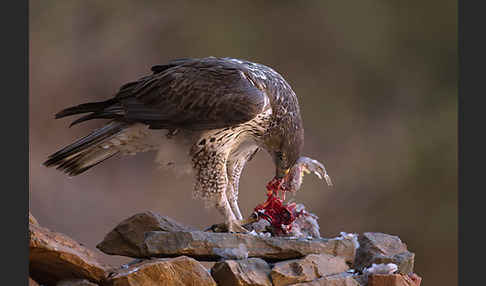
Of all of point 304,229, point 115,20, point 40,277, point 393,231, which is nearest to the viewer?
point 40,277

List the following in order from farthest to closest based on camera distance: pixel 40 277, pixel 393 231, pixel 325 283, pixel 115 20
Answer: pixel 393 231 < pixel 115 20 < pixel 325 283 < pixel 40 277

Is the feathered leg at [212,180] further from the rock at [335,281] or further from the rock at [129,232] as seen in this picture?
the rock at [335,281]

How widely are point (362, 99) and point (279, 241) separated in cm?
249

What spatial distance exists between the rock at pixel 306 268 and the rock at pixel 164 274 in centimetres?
30

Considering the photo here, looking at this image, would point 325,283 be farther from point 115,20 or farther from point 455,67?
point 455,67

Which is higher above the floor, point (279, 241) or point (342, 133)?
point (342, 133)

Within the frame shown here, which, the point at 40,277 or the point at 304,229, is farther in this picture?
the point at 304,229

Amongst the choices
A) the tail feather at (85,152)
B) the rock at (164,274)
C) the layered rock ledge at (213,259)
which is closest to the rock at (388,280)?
the layered rock ledge at (213,259)

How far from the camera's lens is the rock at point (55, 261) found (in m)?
2.15

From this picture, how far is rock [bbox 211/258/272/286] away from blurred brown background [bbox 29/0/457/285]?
1980mm

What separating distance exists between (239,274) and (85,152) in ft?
3.35

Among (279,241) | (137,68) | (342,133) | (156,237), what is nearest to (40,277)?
(156,237)

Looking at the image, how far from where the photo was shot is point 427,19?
4902 mm

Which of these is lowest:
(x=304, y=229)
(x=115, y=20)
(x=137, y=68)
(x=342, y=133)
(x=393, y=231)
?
(x=393, y=231)
